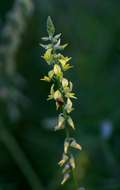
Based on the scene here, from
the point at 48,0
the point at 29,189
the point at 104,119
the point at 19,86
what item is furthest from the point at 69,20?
the point at 29,189

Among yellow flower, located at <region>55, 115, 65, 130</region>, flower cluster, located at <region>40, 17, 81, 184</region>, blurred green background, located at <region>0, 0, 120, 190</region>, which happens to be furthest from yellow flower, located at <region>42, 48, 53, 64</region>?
blurred green background, located at <region>0, 0, 120, 190</region>

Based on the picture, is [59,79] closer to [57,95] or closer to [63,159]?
[57,95]

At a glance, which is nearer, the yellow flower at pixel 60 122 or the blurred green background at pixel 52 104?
the yellow flower at pixel 60 122

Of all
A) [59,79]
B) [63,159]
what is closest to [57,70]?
[59,79]

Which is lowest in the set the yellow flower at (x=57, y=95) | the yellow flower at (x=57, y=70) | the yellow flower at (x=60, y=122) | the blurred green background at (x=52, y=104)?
the blurred green background at (x=52, y=104)

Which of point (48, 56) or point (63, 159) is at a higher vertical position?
point (48, 56)

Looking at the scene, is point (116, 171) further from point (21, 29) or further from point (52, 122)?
point (21, 29)

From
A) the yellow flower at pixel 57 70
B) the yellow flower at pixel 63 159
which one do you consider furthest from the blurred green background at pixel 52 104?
the yellow flower at pixel 57 70

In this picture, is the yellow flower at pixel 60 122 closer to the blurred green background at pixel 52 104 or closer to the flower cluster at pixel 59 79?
the flower cluster at pixel 59 79
